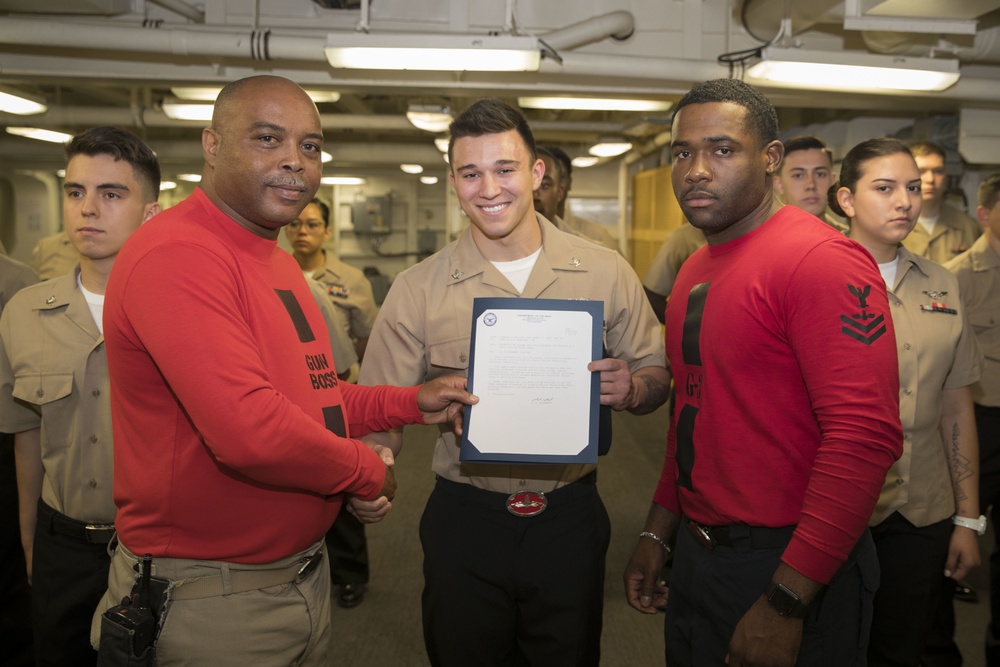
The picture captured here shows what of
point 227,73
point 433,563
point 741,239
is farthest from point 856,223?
point 227,73

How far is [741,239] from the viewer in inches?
67.4

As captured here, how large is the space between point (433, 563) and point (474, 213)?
1.04 metres

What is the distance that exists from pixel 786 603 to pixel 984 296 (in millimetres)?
2953

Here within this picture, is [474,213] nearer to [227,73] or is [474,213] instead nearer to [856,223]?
[856,223]

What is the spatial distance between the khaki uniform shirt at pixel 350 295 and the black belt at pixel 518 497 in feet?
8.43

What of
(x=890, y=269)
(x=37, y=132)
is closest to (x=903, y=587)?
(x=890, y=269)

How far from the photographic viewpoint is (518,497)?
199 cm

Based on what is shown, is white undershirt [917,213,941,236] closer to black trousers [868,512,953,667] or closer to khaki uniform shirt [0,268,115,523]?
black trousers [868,512,953,667]

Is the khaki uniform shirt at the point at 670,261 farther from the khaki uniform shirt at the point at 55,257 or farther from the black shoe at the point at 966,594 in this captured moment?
the khaki uniform shirt at the point at 55,257

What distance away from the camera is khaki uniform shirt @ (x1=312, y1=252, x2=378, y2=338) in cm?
447

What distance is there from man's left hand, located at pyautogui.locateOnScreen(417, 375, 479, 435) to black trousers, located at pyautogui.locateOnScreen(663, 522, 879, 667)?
699mm

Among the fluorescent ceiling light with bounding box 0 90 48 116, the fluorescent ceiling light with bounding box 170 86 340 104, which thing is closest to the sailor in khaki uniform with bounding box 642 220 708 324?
the fluorescent ceiling light with bounding box 170 86 340 104

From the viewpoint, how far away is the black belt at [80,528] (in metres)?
2.06

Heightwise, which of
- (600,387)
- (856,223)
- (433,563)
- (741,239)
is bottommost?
(433,563)
